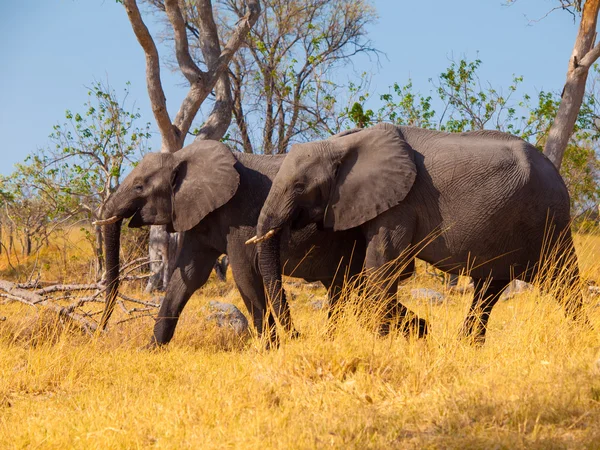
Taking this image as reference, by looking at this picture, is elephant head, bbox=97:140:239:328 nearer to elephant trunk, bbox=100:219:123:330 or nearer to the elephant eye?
elephant trunk, bbox=100:219:123:330

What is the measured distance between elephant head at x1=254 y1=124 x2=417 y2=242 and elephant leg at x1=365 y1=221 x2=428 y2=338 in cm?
21

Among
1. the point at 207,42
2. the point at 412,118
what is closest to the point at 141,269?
the point at 207,42

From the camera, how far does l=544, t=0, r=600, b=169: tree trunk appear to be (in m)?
11.8

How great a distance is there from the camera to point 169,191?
7605mm

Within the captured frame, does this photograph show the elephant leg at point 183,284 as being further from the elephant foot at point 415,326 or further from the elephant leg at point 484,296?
the elephant leg at point 484,296

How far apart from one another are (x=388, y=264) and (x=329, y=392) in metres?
1.88

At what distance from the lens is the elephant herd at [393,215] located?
21.8 feet

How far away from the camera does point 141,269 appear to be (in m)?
14.8

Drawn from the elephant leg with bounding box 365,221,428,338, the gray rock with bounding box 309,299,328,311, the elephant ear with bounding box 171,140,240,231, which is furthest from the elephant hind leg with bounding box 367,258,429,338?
the gray rock with bounding box 309,299,328,311

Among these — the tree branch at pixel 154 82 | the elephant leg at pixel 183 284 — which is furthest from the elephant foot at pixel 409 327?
the tree branch at pixel 154 82

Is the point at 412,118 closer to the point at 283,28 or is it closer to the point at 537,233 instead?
the point at 283,28

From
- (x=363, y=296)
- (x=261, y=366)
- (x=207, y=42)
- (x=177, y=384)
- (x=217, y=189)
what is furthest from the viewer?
(x=207, y=42)

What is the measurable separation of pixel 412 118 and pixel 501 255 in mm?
8964

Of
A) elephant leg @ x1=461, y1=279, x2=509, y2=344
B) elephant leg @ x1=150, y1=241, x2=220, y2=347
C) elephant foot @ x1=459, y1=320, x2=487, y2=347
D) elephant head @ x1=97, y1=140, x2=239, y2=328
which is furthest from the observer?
elephant leg @ x1=150, y1=241, x2=220, y2=347
